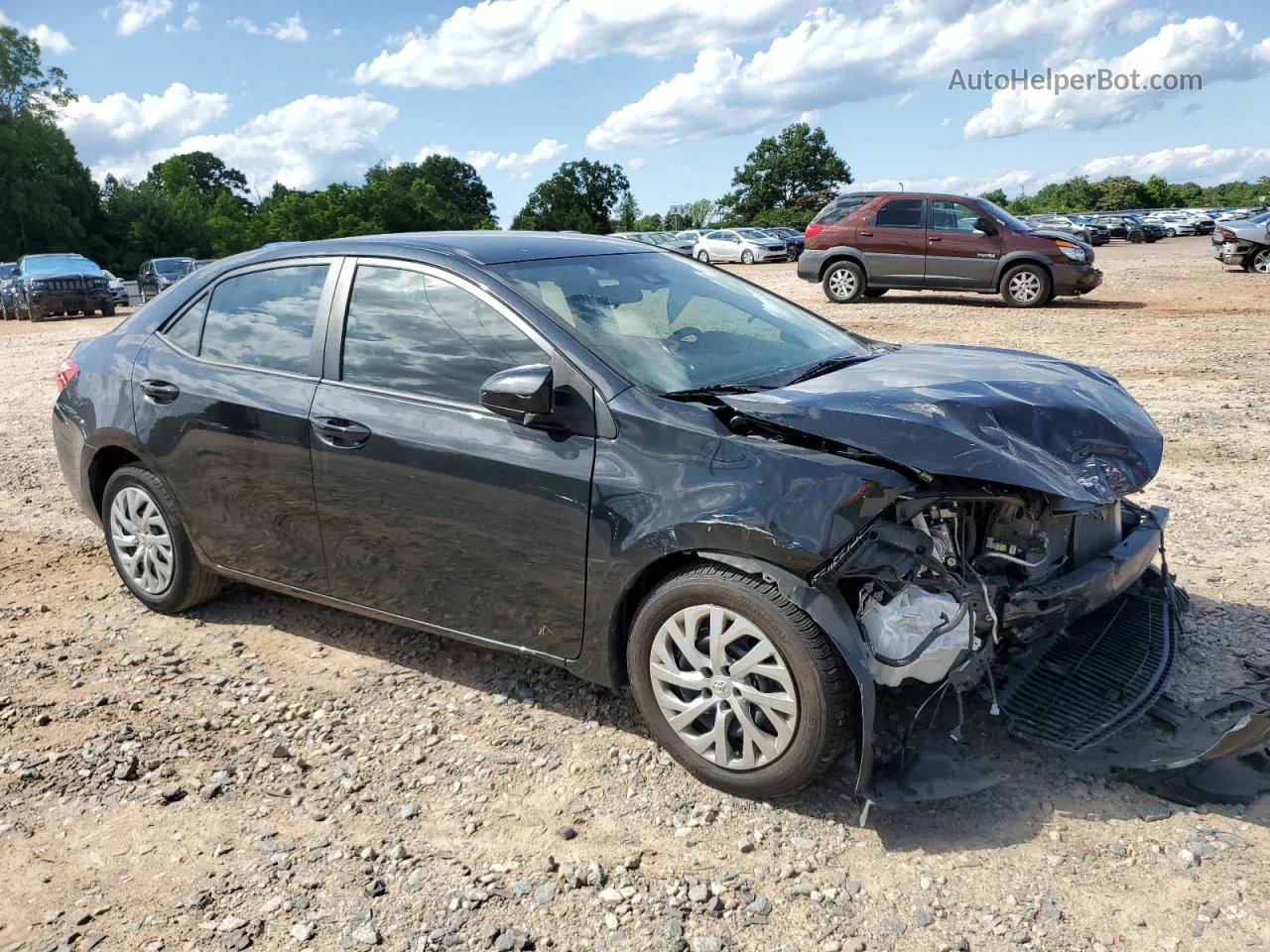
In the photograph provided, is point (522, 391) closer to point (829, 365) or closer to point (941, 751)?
point (829, 365)

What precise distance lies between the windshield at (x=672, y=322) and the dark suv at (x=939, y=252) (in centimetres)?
1320

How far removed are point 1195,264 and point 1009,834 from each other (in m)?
27.6

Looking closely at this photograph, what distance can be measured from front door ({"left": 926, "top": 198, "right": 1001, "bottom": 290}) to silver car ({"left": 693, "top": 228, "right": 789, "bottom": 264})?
21073mm

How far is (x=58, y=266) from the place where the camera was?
85.9 ft

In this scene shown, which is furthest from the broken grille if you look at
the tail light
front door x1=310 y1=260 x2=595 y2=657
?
the tail light

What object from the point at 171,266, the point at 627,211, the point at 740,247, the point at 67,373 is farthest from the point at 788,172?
the point at 67,373

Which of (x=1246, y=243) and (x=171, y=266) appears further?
(x=171, y=266)

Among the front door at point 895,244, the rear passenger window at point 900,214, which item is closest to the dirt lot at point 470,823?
the front door at point 895,244

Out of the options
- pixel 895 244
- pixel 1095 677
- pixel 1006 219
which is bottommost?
pixel 1095 677

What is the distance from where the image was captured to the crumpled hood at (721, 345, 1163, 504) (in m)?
3.17

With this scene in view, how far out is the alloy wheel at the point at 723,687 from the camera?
3180 millimetres

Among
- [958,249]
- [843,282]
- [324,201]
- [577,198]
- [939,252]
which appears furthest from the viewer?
[577,198]

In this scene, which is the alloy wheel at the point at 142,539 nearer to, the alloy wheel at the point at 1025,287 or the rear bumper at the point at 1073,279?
the alloy wheel at the point at 1025,287

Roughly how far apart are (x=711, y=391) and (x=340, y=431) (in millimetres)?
1422
